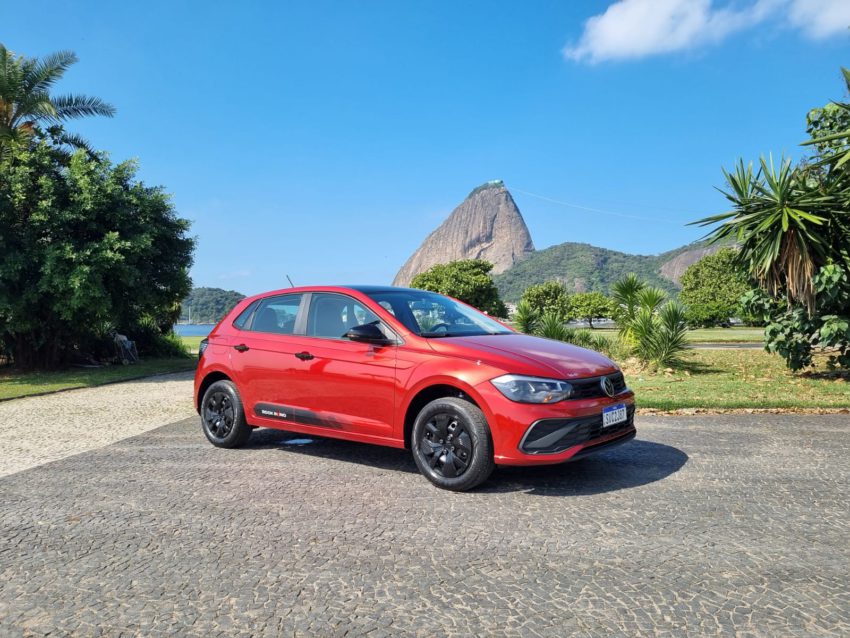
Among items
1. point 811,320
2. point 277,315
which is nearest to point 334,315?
point 277,315

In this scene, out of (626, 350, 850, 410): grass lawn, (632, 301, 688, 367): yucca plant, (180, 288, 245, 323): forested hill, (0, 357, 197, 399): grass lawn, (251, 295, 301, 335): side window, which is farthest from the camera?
(180, 288, 245, 323): forested hill

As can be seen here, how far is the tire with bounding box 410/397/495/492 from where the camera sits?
4.58 m

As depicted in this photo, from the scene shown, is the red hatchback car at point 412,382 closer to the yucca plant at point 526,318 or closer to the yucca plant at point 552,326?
the yucca plant at point 552,326

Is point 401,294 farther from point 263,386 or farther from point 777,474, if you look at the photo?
point 777,474

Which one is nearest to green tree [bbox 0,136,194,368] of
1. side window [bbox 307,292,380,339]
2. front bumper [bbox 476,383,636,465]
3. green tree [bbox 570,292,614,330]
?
side window [bbox 307,292,380,339]

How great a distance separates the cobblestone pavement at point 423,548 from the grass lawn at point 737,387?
10.1 feet

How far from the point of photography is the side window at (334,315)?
5.58 meters

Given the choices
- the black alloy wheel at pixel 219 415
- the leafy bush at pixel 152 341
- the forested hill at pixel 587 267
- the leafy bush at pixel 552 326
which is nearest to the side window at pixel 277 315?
the black alloy wheel at pixel 219 415

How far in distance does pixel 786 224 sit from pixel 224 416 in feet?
31.6

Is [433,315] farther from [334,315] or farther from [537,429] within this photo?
[537,429]

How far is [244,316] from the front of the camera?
6555 mm

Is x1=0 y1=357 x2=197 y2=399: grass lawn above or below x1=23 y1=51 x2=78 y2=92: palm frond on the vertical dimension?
below

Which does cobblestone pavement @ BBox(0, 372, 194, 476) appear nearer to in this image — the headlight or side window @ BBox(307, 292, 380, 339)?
side window @ BBox(307, 292, 380, 339)

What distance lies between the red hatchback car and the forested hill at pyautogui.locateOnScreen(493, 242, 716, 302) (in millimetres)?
154016
